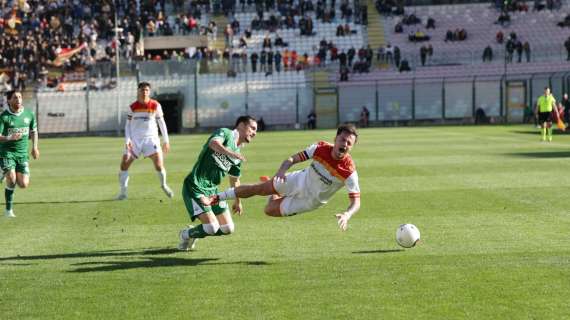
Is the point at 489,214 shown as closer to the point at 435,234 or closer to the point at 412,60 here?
the point at 435,234

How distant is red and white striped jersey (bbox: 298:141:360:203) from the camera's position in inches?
447

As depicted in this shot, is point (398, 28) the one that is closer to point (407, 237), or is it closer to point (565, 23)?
point (565, 23)

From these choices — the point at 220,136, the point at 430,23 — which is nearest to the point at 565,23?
the point at 430,23

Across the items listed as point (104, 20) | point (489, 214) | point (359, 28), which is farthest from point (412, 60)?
point (489, 214)

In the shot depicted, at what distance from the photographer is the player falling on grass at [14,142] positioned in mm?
16734

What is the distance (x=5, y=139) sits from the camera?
16.5 metres

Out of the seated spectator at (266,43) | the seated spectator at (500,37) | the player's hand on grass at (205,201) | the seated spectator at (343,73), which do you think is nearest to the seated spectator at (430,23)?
the seated spectator at (500,37)

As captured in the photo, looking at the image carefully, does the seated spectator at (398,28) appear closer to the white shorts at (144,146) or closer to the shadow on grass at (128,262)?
the white shorts at (144,146)

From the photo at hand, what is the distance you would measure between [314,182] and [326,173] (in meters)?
0.23

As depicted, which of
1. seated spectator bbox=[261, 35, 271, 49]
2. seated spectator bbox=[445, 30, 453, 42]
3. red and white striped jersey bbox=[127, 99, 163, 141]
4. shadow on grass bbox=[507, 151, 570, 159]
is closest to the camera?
red and white striped jersey bbox=[127, 99, 163, 141]

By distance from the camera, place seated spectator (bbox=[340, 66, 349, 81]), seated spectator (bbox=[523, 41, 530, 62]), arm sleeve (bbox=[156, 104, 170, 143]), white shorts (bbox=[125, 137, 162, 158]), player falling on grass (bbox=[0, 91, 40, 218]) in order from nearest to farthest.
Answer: player falling on grass (bbox=[0, 91, 40, 218]) < arm sleeve (bbox=[156, 104, 170, 143]) < white shorts (bbox=[125, 137, 162, 158]) < seated spectator (bbox=[340, 66, 349, 81]) < seated spectator (bbox=[523, 41, 530, 62])

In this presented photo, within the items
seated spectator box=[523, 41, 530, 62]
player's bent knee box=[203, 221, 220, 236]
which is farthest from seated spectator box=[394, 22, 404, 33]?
player's bent knee box=[203, 221, 220, 236]

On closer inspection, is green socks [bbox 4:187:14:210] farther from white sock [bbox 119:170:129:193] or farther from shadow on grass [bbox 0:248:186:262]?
shadow on grass [bbox 0:248:186:262]

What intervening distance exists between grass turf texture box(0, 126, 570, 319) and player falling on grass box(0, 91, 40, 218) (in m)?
0.61
